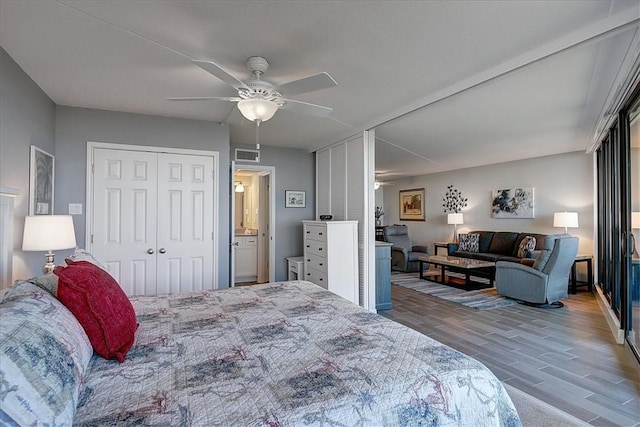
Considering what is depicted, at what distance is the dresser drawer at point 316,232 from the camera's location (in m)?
4.31

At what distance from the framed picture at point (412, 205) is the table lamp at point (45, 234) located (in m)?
8.20

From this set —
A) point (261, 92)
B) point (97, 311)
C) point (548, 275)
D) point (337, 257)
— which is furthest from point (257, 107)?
point (548, 275)

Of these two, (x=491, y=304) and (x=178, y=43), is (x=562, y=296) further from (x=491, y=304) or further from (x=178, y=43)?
(x=178, y=43)

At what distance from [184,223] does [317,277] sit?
179 cm

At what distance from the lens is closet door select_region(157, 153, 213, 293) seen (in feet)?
12.6

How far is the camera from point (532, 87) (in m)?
3.07

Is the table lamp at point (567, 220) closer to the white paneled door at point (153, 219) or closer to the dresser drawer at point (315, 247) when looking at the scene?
the dresser drawer at point (315, 247)

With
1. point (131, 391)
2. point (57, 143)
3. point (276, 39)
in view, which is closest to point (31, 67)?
point (57, 143)

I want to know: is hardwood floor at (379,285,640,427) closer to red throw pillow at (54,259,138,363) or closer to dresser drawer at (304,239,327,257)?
dresser drawer at (304,239,327,257)

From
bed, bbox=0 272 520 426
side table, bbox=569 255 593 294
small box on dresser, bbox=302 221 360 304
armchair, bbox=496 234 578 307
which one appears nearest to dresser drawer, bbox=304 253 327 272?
small box on dresser, bbox=302 221 360 304

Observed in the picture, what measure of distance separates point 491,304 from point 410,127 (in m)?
2.69

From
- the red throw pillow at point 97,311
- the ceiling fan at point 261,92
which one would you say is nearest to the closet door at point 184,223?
the ceiling fan at point 261,92

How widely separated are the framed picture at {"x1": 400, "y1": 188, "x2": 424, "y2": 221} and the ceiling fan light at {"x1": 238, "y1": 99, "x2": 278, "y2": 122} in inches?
Answer: 295

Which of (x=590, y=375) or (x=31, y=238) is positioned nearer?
(x=31, y=238)
